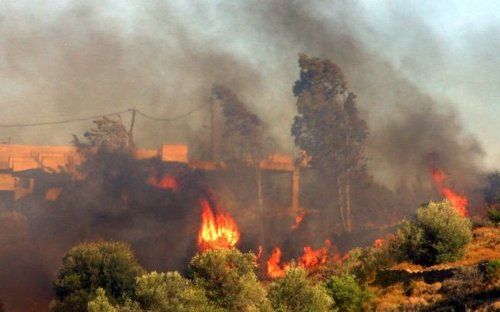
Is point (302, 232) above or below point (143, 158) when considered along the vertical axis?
below

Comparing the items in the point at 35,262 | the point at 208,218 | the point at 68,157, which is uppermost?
the point at 68,157

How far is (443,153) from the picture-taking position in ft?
278

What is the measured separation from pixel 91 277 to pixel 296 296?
13866 millimetres

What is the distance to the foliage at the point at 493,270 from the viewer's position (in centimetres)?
2608

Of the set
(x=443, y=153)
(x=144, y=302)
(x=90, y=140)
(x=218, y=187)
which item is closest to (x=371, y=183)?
(x=443, y=153)

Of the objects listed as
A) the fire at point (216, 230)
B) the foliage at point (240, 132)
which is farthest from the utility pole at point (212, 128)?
the fire at point (216, 230)

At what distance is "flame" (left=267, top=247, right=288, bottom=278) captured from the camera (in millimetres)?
59769

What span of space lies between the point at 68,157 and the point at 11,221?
12.3 m

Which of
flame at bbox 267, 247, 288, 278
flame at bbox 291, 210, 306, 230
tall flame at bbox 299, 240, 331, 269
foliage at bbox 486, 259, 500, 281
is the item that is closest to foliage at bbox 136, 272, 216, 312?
foliage at bbox 486, 259, 500, 281

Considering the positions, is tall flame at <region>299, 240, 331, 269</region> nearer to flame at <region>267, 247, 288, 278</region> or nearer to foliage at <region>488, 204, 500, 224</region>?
flame at <region>267, 247, 288, 278</region>

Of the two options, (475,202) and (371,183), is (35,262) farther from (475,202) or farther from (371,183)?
(475,202)

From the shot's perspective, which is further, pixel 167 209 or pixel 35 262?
pixel 167 209

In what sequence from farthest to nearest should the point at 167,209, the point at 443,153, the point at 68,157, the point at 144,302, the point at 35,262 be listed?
the point at 443,153
the point at 68,157
the point at 167,209
the point at 35,262
the point at 144,302

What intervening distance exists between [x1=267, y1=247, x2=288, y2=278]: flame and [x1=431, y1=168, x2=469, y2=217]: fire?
21.2 meters
